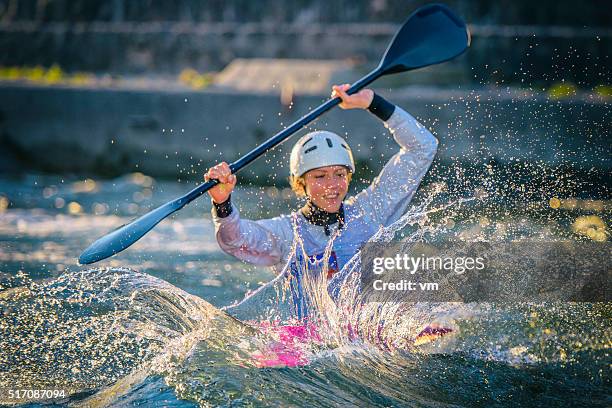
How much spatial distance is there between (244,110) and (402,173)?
5.53 meters

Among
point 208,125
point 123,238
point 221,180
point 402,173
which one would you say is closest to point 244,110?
point 208,125

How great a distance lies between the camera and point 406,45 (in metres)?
5.59

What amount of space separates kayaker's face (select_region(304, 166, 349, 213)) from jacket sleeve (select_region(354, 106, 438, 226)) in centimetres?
17

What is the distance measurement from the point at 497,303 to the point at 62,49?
9883mm

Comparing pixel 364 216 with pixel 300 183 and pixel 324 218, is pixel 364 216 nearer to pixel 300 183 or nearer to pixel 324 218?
pixel 324 218

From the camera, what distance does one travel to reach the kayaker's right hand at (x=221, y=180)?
461cm

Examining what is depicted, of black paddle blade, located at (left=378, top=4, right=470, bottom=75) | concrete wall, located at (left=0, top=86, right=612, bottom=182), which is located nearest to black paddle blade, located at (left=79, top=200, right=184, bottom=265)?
black paddle blade, located at (left=378, top=4, right=470, bottom=75)

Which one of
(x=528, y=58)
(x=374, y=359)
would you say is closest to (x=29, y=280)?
(x=374, y=359)

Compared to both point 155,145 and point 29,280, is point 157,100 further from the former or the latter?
point 29,280

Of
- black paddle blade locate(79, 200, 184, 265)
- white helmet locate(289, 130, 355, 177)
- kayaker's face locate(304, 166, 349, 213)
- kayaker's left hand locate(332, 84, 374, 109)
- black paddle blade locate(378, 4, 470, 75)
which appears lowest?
black paddle blade locate(79, 200, 184, 265)

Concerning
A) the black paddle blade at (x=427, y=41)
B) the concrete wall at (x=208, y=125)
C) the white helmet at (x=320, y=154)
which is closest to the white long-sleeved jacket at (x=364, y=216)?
the white helmet at (x=320, y=154)

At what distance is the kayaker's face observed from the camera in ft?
16.3

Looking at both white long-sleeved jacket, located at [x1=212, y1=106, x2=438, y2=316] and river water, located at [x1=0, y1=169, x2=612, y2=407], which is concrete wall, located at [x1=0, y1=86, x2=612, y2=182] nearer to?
river water, located at [x1=0, y1=169, x2=612, y2=407]

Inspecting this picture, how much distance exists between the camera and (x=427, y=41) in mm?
5602
